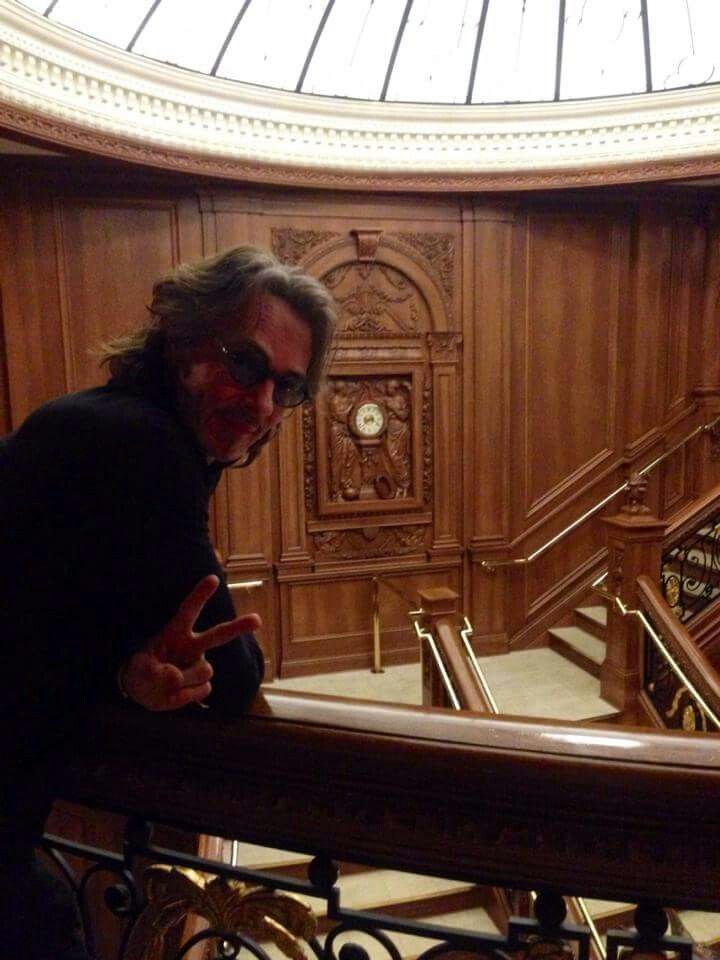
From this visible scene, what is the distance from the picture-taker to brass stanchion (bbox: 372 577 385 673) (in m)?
6.23

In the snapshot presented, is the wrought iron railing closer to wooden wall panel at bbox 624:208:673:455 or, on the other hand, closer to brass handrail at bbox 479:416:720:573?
brass handrail at bbox 479:416:720:573

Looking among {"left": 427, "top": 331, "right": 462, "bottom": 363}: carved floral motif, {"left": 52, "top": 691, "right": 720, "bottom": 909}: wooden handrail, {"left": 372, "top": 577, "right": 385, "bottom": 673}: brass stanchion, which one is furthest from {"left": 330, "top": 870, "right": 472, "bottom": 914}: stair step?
{"left": 427, "top": 331, "right": 462, "bottom": 363}: carved floral motif

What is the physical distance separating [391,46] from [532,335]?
8.74 feet

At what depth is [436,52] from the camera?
230 inches

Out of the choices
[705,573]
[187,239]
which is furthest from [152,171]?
[705,573]

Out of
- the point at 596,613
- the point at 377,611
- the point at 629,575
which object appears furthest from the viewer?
the point at 596,613

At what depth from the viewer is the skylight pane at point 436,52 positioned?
18.2 ft

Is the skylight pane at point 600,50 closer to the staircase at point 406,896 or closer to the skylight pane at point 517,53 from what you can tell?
the skylight pane at point 517,53

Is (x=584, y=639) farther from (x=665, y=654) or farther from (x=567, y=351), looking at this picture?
(x=567, y=351)

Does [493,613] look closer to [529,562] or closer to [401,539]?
[529,562]

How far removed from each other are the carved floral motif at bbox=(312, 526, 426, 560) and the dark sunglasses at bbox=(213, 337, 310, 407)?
16.5 feet

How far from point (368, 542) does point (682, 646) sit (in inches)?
110

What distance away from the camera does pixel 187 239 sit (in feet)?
18.8

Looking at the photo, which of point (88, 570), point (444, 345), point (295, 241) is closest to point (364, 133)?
point (295, 241)
